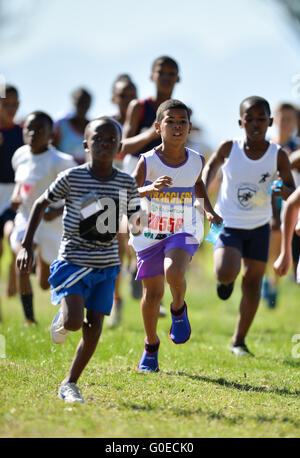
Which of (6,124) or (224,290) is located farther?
(6,124)

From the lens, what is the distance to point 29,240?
15.5ft

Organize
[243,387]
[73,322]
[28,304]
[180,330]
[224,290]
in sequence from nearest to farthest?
[73,322] < [243,387] < [180,330] < [224,290] < [28,304]

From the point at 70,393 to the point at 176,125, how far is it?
7.66ft

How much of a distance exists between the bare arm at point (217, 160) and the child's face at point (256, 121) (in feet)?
0.88

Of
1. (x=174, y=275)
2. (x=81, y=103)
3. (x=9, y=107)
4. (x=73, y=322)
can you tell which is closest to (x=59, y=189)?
(x=73, y=322)

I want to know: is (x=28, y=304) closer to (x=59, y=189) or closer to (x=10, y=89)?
(x=10, y=89)

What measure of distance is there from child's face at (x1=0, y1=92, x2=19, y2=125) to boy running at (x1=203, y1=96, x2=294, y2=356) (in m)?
3.32

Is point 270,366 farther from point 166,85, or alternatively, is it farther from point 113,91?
point 113,91

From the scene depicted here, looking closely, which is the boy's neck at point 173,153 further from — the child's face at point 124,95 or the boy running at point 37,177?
the child's face at point 124,95

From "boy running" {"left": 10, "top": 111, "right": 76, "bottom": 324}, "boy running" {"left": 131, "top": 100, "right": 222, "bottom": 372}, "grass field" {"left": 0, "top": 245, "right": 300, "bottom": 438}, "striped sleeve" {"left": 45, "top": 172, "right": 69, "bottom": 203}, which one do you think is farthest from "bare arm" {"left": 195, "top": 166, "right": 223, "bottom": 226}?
"boy running" {"left": 10, "top": 111, "right": 76, "bottom": 324}

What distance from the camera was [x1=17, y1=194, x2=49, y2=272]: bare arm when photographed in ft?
15.2
